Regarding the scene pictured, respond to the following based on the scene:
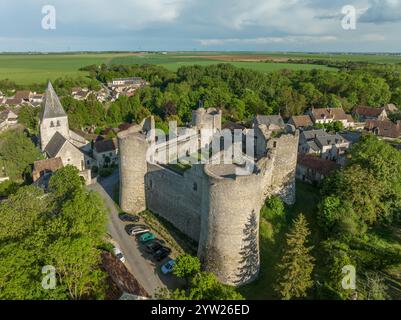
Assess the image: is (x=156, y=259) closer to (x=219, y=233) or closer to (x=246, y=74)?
(x=219, y=233)

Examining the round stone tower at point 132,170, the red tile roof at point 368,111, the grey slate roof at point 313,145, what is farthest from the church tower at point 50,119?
the red tile roof at point 368,111

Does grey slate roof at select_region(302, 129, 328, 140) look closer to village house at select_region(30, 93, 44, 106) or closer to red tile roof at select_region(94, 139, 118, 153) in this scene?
red tile roof at select_region(94, 139, 118, 153)

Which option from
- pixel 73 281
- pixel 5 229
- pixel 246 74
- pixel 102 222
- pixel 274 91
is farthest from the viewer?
pixel 246 74

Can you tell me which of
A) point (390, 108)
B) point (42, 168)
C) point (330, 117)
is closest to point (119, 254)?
point (42, 168)

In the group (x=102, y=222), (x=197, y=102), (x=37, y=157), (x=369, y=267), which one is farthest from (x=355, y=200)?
(x=197, y=102)

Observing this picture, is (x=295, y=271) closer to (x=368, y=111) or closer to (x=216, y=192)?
(x=216, y=192)

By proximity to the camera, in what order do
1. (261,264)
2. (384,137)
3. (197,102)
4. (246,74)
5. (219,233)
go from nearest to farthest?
1. (219,233)
2. (261,264)
3. (384,137)
4. (197,102)
5. (246,74)
